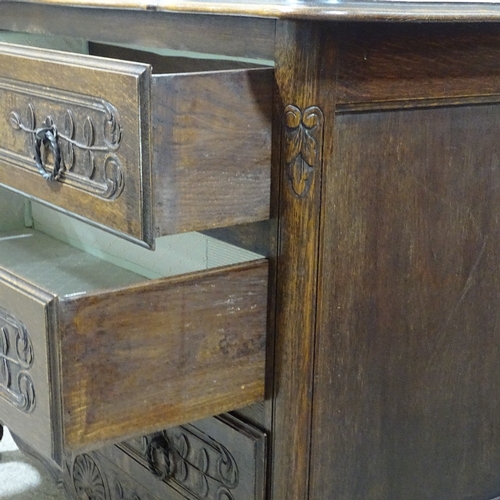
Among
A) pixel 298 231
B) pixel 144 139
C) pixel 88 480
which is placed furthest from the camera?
pixel 88 480

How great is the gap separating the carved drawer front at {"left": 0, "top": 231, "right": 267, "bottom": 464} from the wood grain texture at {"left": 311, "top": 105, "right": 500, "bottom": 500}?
0.08 metres

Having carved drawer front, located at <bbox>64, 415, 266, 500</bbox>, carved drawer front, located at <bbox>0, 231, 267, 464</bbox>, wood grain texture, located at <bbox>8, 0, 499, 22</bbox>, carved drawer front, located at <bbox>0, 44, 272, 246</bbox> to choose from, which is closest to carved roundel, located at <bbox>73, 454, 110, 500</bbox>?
carved drawer front, located at <bbox>64, 415, 266, 500</bbox>

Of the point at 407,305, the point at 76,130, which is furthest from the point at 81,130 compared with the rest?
the point at 407,305

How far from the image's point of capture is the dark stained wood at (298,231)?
0.74 meters

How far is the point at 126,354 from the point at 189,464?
274mm

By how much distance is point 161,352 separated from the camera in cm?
76

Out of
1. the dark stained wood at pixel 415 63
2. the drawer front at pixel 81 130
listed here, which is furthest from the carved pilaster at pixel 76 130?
the dark stained wood at pixel 415 63

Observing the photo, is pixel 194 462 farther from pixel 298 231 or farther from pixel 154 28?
pixel 154 28

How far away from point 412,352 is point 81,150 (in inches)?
15.8

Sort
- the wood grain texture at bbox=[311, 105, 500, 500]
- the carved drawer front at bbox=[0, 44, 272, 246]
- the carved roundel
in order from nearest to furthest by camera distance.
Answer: the carved drawer front at bbox=[0, 44, 272, 246] → the wood grain texture at bbox=[311, 105, 500, 500] → the carved roundel

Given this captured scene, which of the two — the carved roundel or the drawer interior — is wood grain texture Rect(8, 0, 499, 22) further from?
the carved roundel

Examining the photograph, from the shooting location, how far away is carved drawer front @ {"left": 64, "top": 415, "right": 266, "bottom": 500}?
87 centimetres

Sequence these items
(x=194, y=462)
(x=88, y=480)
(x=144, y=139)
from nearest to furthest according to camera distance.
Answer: (x=144, y=139) < (x=194, y=462) < (x=88, y=480)

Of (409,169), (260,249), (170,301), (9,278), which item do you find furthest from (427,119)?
(9,278)
